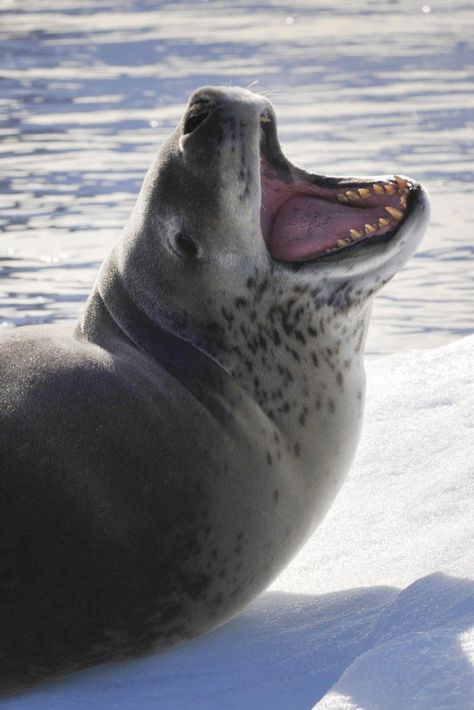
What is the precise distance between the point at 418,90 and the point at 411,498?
10.0m

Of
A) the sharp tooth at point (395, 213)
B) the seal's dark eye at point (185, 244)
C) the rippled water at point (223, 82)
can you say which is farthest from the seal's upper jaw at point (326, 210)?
the rippled water at point (223, 82)

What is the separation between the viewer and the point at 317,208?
4.11 meters

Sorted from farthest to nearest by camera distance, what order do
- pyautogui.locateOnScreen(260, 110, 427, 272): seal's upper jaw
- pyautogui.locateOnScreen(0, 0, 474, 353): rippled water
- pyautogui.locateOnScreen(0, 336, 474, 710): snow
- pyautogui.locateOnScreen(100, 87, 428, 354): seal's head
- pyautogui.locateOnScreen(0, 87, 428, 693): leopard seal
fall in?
pyautogui.locateOnScreen(0, 0, 474, 353): rippled water → pyautogui.locateOnScreen(260, 110, 427, 272): seal's upper jaw → pyautogui.locateOnScreen(100, 87, 428, 354): seal's head → pyautogui.locateOnScreen(0, 87, 428, 693): leopard seal → pyautogui.locateOnScreen(0, 336, 474, 710): snow

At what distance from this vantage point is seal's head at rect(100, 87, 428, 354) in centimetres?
388

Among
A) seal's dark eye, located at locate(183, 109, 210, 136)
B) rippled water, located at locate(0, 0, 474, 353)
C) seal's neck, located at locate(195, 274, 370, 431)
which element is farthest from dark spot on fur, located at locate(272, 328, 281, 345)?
rippled water, located at locate(0, 0, 474, 353)

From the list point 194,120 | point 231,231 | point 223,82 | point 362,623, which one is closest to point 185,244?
point 231,231

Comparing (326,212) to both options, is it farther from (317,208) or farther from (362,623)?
(362,623)

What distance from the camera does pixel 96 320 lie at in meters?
4.04

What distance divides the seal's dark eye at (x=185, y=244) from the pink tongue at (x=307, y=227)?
0.69 ft

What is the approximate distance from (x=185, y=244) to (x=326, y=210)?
43 centimetres

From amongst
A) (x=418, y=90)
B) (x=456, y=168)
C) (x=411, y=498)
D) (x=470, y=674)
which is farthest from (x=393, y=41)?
(x=470, y=674)

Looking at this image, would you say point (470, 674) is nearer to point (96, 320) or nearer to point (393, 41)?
point (96, 320)

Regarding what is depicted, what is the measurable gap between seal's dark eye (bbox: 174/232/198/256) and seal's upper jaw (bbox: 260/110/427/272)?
8.2 inches

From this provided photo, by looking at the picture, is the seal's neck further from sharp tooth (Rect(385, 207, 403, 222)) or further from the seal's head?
sharp tooth (Rect(385, 207, 403, 222))
